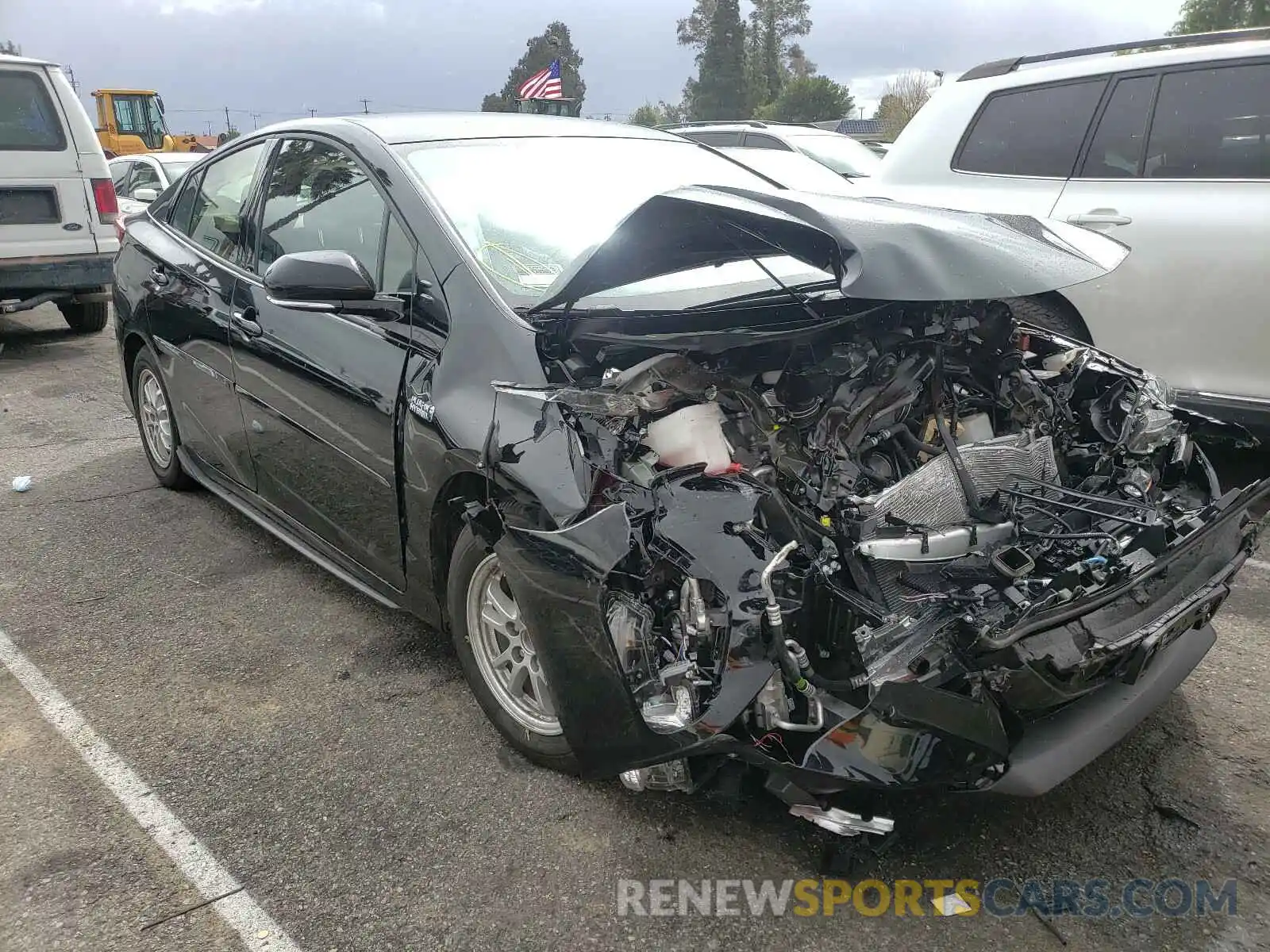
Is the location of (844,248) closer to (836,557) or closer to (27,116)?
(836,557)

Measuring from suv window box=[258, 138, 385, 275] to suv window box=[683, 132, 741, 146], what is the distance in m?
8.15

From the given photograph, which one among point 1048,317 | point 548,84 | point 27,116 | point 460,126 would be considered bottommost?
point 1048,317

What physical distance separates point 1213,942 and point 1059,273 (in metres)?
1.58

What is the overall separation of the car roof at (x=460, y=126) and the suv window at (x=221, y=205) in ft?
0.66

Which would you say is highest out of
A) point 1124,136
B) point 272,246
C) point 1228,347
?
point 1124,136

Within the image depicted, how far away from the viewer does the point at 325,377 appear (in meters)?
3.27

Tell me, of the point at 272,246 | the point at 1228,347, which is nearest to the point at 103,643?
the point at 272,246

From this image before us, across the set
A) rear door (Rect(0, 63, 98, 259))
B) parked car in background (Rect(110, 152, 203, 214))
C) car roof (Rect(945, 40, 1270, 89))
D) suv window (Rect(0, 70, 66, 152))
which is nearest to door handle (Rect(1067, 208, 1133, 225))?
car roof (Rect(945, 40, 1270, 89))

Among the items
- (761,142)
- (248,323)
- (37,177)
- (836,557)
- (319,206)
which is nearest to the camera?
(836,557)

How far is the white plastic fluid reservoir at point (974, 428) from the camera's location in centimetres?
292

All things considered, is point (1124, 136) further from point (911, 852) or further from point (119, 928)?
point (119, 928)

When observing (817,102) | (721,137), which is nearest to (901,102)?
(817,102)

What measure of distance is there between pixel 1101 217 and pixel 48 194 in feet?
24.9

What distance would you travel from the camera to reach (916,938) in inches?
88.6
